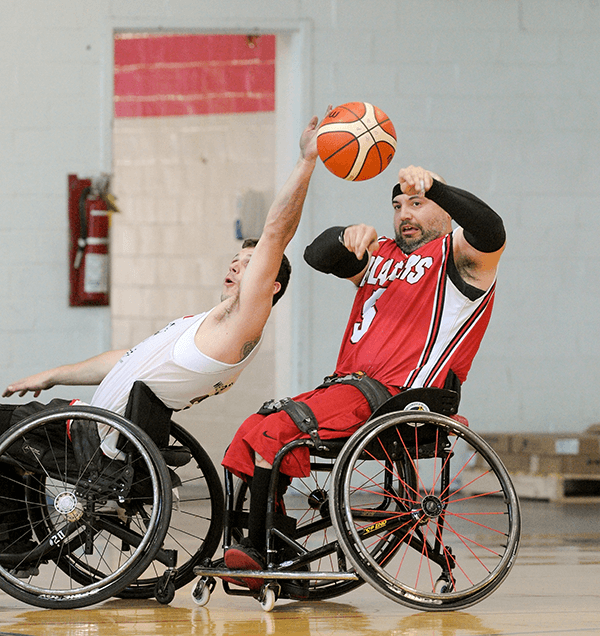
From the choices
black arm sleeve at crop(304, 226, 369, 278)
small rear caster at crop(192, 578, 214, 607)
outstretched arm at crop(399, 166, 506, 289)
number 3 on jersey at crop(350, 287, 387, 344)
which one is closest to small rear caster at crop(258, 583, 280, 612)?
small rear caster at crop(192, 578, 214, 607)

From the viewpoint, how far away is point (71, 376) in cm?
296

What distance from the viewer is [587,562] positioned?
3.50 metres

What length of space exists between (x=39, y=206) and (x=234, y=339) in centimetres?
271

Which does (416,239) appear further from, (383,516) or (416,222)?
(383,516)

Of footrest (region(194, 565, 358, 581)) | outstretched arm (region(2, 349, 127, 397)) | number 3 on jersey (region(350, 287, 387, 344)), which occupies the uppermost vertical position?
number 3 on jersey (region(350, 287, 387, 344))

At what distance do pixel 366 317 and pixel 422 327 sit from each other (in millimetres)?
222

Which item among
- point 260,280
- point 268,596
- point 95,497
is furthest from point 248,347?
point 268,596

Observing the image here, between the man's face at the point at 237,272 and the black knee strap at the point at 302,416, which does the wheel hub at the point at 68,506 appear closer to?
the black knee strap at the point at 302,416

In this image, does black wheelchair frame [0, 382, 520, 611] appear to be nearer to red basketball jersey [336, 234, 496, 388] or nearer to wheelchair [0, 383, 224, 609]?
wheelchair [0, 383, 224, 609]

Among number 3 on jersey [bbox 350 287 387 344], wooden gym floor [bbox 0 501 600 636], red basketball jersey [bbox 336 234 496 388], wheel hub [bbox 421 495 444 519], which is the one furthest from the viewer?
number 3 on jersey [bbox 350 287 387 344]

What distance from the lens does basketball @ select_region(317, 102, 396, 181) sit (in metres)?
2.60

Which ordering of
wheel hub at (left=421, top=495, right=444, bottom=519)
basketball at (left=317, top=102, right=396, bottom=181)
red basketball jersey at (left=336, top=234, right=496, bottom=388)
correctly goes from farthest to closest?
red basketball jersey at (left=336, top=234, right=496, bottom=388)
basketball at (left=317, top=102, right=396, bottom=181)
wheel hub at (left=421, top=495, right=444, bottom=519)

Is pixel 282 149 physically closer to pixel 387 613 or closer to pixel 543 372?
pixel 543 372

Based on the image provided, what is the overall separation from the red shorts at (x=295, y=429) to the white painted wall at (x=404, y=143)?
2.59 metres
